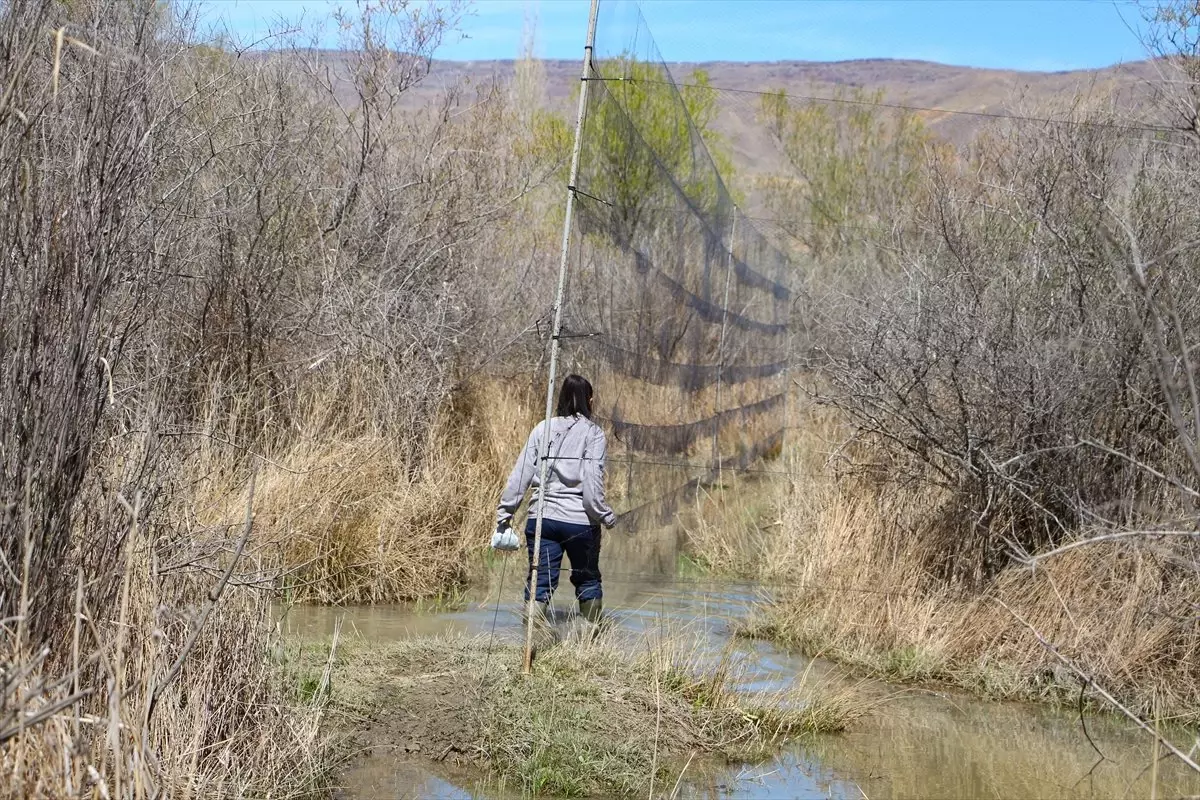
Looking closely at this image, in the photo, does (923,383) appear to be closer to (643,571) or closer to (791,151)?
(643,571)

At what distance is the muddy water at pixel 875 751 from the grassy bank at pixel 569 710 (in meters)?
0.15

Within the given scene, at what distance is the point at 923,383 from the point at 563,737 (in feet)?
13.4

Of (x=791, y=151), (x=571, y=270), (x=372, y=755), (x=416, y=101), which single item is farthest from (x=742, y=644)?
(x=416, y=101)

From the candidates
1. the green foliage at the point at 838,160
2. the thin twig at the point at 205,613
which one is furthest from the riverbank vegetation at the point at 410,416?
the green foliage at the point at 838,160

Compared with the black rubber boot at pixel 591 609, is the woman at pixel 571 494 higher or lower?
higher

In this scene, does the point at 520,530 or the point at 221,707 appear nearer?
the point at 221,707

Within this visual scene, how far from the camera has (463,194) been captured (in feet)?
48.3

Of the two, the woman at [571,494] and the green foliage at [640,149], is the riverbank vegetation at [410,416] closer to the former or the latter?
the green foliage at [640,149]

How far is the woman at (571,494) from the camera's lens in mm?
7965

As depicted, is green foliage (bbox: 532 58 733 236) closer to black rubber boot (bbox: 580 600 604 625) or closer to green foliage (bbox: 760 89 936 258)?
black rubber boot (bbox: 580 600 604 625)

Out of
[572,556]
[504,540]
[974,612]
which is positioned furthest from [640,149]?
[974,612]

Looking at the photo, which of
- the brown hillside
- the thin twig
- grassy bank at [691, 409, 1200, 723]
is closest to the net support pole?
grassy bank at [691, 409, 1200, 723]

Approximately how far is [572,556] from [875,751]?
7.29ft

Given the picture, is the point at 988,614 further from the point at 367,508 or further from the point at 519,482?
the point at 367,508
